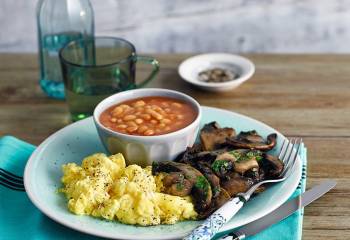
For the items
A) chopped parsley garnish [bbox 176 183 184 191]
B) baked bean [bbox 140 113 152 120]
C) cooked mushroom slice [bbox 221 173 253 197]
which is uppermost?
baked bean [bbox 140 113 152 120]

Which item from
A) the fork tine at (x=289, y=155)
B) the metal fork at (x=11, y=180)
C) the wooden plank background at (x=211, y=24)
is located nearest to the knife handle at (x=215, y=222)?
the fork tine at (x=289, y=155)

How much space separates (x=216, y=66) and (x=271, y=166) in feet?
2.71

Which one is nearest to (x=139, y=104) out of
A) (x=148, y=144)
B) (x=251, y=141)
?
(x=148, y=144)

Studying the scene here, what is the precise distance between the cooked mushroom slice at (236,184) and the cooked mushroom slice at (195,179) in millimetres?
50

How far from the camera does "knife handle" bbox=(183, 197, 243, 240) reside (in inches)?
48.8

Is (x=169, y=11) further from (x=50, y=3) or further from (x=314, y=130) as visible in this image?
(x=314, y=130)

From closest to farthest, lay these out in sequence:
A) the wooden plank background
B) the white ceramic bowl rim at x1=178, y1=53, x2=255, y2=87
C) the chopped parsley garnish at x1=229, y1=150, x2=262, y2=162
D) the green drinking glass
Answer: the chopped parsley garnish at x1=229, y1=150, x2=262, y2=162
the green drinking glass
the white ceramic bowl rim at x1=178, y1=53, x2=255, y2=87
the wooden plank background

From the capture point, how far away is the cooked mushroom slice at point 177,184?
4.47 ft

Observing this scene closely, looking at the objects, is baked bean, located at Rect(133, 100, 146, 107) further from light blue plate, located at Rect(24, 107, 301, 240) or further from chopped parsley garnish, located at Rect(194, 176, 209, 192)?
chopped parsley garnish, located at Rect(194, 176, 209, 192)

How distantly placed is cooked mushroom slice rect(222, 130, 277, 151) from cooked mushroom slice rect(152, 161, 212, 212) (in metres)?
0.17

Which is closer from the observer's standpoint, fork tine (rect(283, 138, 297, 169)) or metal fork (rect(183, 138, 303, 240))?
metal fork (rect(183, 138, 303, 240))

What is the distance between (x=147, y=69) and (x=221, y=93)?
1.07 ft

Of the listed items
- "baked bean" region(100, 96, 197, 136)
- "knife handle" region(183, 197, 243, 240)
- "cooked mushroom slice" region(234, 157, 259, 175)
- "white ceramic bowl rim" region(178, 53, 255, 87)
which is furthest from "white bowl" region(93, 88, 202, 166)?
"white ceramic bowl rim" region(178, 53, 255, 87)

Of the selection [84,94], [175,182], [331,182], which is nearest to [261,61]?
[84,94]
